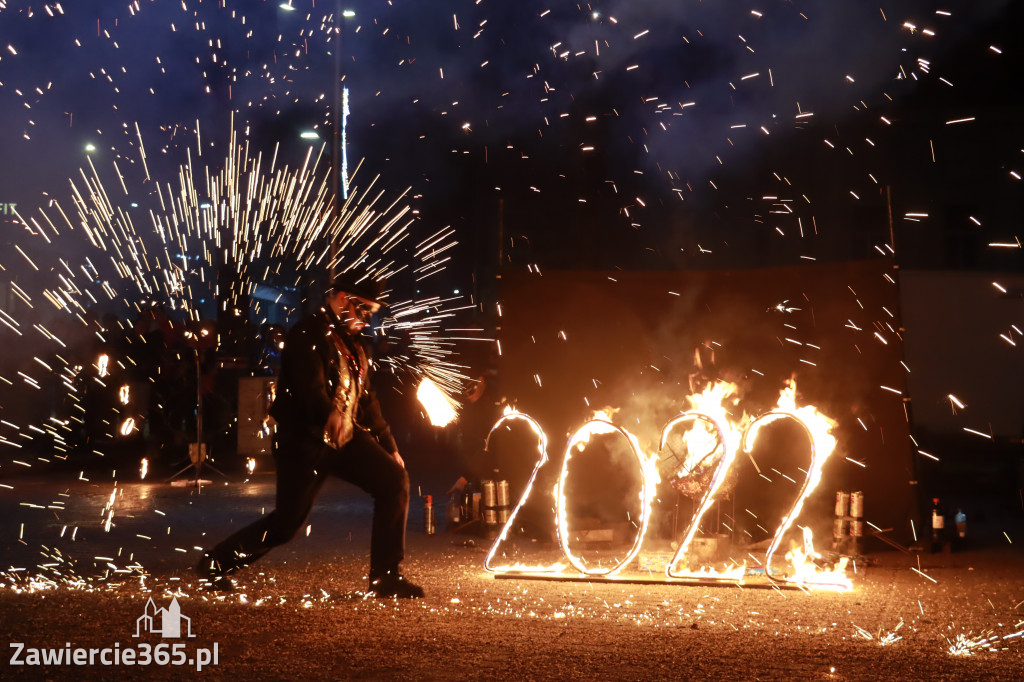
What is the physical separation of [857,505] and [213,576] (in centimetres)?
488

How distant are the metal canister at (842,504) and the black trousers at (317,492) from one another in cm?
370

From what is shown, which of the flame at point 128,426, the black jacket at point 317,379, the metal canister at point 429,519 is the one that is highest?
the black jacket at point 317,379

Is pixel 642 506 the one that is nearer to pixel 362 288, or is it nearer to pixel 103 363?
pixel 362 288

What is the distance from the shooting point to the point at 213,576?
19.1 feet

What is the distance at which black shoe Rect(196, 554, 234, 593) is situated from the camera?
5.80 m

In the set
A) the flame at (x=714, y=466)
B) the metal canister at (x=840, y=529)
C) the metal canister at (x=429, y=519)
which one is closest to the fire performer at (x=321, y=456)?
the flame at (x=714, y=466)

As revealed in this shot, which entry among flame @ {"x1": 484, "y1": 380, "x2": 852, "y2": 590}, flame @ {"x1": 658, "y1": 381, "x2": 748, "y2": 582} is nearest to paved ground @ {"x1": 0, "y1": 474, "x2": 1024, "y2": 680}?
flame @ {"x1": 484, "y1": 380, "x2": 852, "y2": 590}

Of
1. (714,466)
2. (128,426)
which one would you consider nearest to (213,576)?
(714,466)

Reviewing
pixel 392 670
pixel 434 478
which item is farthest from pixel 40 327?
pixel 392 670

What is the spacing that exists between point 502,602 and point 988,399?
11758mm

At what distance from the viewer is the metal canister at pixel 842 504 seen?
763 cm

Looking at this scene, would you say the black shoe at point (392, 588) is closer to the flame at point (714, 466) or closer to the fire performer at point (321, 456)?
the fire performer at point (321, 456)

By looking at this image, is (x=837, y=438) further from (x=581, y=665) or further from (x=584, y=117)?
(x=584, y=117)

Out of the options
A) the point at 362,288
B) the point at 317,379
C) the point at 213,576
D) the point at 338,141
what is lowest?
the point at 213,576
